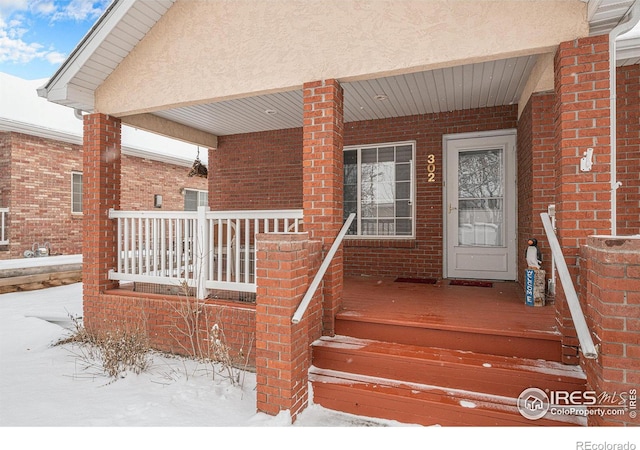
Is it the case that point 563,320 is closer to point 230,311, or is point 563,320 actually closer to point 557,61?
point 557,61

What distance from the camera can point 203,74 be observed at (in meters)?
4.19

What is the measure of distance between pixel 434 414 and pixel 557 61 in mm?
3082

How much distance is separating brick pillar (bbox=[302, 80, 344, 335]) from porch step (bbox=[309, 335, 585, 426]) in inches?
20.7

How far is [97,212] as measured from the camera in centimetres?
479

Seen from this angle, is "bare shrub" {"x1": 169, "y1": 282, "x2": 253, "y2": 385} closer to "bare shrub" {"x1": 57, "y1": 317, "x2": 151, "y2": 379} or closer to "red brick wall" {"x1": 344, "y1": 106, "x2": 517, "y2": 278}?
"bare shrub" {"x1": 57, "y1": 317, "x2": 151, "y2": 379}

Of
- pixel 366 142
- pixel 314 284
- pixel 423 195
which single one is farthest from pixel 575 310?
pixel 366 142

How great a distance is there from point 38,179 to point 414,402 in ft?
36.1

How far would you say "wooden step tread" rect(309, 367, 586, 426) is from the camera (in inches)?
101

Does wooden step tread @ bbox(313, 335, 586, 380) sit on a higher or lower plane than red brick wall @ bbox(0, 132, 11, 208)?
lower

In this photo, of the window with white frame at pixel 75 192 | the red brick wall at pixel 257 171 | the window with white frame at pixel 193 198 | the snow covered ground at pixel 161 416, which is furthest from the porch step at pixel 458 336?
the window with white frame at pixel 193 198

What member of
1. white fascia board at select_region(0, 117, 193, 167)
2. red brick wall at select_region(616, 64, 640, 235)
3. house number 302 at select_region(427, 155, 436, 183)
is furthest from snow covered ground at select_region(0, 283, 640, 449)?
white fascia board at select_region(0, 117, 193, 167)

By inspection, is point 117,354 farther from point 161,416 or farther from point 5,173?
point 5,173

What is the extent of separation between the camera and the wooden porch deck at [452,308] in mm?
3211

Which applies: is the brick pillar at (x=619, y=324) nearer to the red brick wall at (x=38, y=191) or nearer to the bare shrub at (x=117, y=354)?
the bare shrub at (x=117, y=354)
